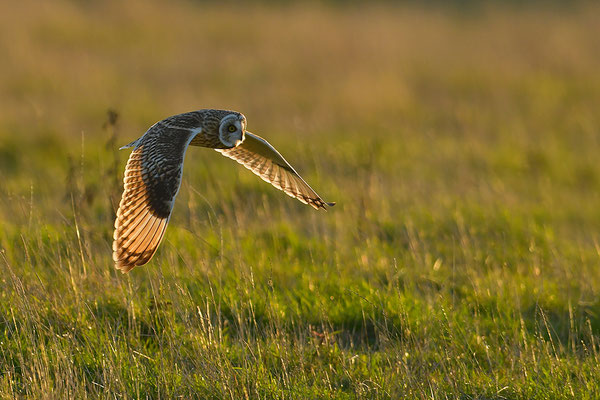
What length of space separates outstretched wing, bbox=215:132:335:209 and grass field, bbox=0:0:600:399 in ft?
1.46

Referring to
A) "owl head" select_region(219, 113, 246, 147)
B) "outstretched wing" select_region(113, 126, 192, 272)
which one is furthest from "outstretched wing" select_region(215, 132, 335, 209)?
"outstretched wing" select_region(113, 126, 192, 272)

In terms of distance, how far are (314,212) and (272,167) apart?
1.70 meters

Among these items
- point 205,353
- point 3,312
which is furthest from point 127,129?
point 205,353

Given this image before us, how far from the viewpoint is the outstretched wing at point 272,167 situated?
568 centimetres

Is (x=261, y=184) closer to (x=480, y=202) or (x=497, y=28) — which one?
(x=480, y=202)

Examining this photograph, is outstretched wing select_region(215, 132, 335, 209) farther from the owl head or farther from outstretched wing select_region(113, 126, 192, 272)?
outstretched wing select_region(113, 126, 192, 272)

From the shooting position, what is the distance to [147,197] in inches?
175

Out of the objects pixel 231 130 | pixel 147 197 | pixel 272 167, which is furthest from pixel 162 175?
pixel 272 167

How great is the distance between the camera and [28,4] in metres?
16.9

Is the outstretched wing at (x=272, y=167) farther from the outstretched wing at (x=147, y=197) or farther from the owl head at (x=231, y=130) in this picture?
the outstretched wing at (x=147, y=197)

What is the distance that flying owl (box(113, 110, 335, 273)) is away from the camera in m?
4.25

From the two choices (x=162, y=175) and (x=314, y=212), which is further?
(x=314, y=212)

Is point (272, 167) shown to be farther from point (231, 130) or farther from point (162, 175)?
point (162, 175)

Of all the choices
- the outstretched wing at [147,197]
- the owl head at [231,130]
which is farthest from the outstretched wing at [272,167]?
the outstretched wing at [147,197]
